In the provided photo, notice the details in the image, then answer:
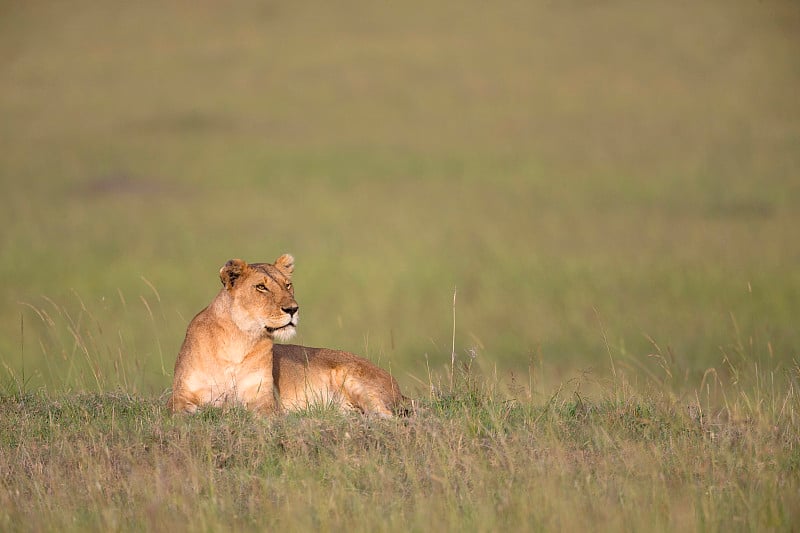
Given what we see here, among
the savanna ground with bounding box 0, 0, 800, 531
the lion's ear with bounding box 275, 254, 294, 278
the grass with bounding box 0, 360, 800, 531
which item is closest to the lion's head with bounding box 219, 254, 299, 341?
the lion's ear with bounding box 275, 254, 294, 278

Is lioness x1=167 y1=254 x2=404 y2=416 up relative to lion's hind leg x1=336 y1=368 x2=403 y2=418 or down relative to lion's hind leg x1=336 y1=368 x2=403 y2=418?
up

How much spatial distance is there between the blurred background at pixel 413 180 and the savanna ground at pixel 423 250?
0.13m

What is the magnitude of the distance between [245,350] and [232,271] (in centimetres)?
64

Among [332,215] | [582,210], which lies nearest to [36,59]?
[332,215]

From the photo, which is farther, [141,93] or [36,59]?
[36,59]

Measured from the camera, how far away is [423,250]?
28375mm

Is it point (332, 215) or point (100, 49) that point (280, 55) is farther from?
point (332, 215)

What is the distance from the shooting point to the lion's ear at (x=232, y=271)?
9.85 meters

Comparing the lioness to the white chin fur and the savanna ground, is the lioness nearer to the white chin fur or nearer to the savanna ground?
the white chin fur

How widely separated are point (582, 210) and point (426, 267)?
27.6 feet

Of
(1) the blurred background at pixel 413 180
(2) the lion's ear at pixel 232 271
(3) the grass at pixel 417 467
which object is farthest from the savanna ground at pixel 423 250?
(2) the lion's ear at pixel 232 271

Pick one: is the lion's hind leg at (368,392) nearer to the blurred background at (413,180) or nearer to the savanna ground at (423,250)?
the blurred background at (413,180)

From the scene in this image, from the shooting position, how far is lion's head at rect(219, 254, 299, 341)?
9.82 metres

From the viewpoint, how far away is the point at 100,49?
52344 mm
